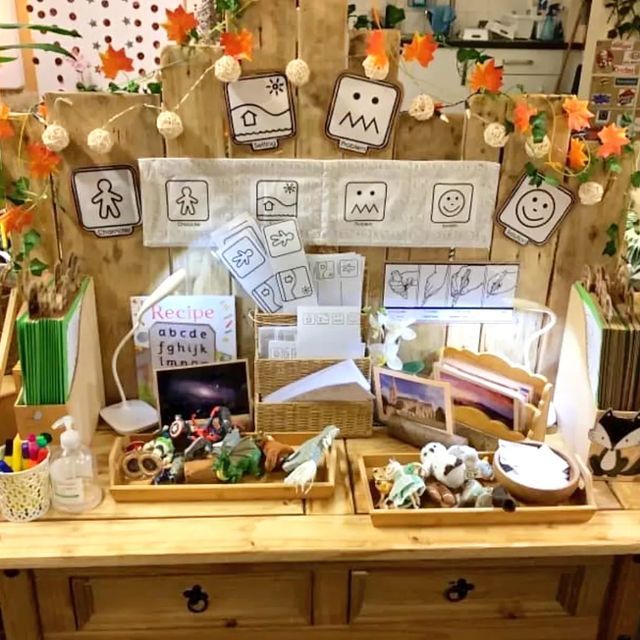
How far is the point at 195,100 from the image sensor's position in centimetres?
141

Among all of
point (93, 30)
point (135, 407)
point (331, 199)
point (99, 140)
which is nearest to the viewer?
point (99, 140)

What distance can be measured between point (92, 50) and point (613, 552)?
91.0 inches

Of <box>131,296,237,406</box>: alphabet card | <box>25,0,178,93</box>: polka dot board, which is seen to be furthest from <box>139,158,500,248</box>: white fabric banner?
<box>25,0,178,93</box>: polka dot board

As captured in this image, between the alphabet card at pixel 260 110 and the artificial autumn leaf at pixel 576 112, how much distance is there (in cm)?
51

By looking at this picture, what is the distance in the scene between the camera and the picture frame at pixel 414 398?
1475 millimetres

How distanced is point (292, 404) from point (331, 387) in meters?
0.09

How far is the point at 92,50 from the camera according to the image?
2.65 meters

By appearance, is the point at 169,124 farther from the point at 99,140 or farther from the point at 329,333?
the point at 329,333

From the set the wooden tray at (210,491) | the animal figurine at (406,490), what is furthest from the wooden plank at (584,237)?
the wooden tray at (210,491)

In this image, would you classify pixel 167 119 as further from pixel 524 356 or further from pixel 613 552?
pixel 613 552

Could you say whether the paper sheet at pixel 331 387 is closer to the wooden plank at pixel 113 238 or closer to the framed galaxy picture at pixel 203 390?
the framed galaxy picture at pixel 203 390

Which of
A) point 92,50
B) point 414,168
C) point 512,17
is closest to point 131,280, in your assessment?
point 414,168

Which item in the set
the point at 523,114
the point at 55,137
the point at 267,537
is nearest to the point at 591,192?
the point at 523,114

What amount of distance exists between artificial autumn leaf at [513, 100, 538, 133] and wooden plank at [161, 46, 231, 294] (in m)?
0.55
